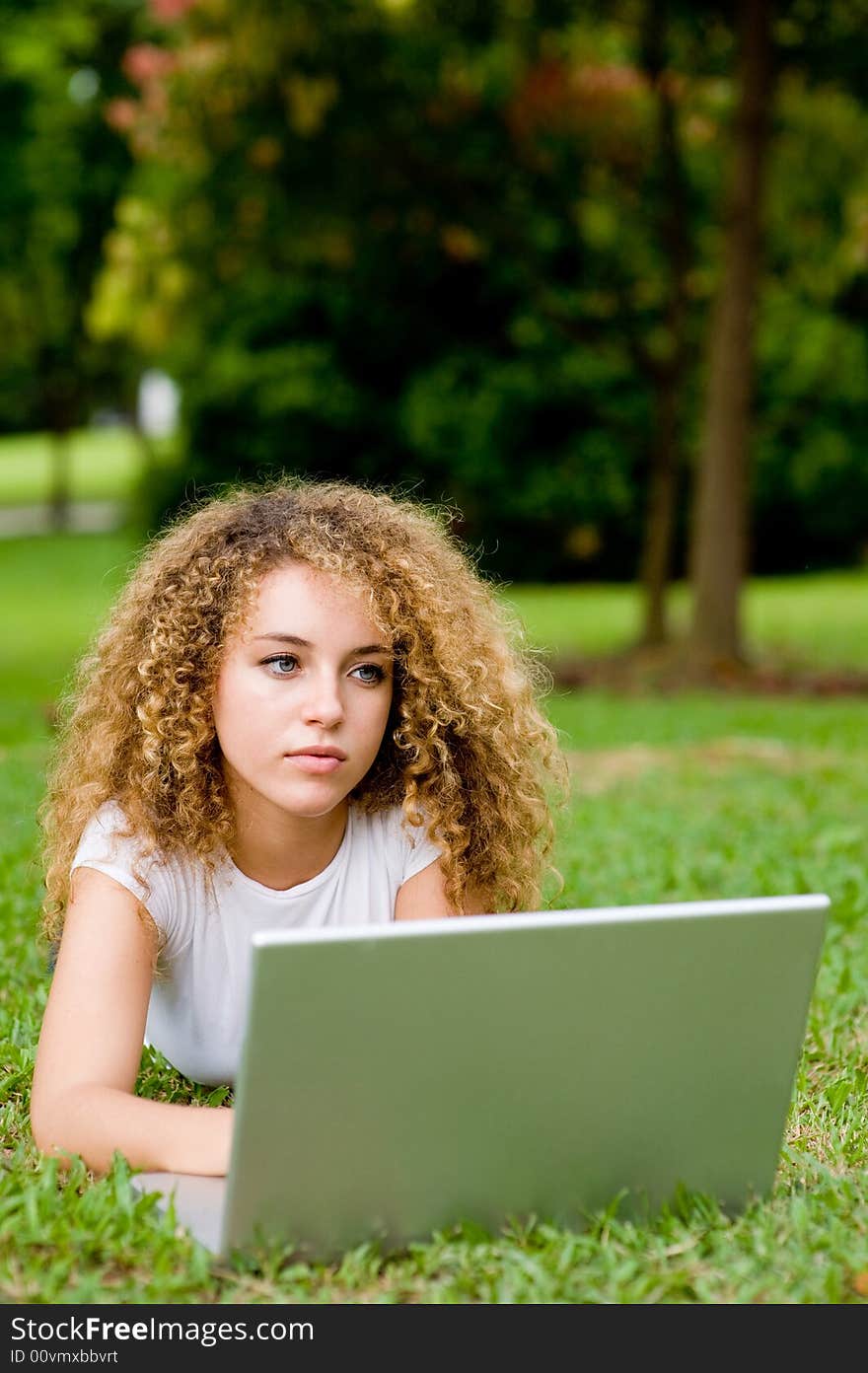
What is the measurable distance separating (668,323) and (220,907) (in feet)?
33.6

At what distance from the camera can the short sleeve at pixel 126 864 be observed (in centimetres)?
249

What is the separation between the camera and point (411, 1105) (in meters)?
1.99

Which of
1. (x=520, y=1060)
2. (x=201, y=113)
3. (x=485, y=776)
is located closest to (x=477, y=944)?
(x=520, y=1060)

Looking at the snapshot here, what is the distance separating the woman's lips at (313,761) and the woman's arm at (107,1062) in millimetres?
328

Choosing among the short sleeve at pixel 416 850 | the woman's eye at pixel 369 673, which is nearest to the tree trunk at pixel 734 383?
the short sleeve at pixel 416 850

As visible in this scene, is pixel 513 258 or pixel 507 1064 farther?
pixel 513 258

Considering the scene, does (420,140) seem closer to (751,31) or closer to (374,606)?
(751,31)

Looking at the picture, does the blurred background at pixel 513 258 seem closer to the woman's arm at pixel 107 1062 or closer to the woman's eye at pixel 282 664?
the woman's eye at pixel 282 664

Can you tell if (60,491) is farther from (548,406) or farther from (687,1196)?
(687,1196)

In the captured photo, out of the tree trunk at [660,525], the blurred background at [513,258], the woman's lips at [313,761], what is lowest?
the woman's lips at [313,761]

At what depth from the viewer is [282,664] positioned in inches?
98.0

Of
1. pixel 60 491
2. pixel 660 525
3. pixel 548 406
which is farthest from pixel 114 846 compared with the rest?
pixel 60 491

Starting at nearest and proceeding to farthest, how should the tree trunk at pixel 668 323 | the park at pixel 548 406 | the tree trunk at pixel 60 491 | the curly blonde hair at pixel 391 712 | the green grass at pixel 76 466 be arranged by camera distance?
the park at pixel 548 406
the curly blonde hair at pixel 391 712
the tree trunk at pixel 668 323
the tree trunk at pixel 60 491
the green grass at pixel 76 466

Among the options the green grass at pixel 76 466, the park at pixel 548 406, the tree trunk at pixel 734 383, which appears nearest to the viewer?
the park at pixel 548 406
